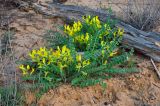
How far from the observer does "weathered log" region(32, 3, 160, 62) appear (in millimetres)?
4109

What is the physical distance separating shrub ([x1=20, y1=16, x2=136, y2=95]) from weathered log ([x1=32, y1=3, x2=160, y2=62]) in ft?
0.47

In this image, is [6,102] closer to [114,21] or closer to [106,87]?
[106,87]

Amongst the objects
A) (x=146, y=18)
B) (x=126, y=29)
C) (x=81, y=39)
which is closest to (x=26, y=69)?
(x=81, y=39)

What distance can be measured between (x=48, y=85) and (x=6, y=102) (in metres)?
0.43

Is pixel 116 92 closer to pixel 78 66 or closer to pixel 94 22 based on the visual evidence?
pixel 78 66

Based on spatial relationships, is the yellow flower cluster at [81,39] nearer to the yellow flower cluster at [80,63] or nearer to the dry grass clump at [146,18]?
the yellow flower cluster at [80,63]

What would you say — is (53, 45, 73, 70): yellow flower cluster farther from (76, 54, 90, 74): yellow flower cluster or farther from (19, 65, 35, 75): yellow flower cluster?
(19, 65, 35, 75): yellow flower cluster

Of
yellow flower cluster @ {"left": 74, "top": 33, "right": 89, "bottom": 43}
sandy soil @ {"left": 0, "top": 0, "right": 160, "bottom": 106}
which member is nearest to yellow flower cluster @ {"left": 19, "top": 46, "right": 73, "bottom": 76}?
sandy soil @ {"left": 0, "top": 0, "right": 160, "bottom": 106}

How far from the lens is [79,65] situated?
142 inches

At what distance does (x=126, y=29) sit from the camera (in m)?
4.38

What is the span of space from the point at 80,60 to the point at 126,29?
36.2 inches

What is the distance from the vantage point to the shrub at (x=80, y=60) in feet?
11.9

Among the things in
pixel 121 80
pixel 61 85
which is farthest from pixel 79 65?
pixel 121 80

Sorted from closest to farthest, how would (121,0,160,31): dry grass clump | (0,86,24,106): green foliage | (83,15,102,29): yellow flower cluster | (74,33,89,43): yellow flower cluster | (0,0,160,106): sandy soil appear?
(0,86,24,106): green foliage, (0,0,160,106): sandy soil, (74,33,89,43): yellow flower cluster, (83,15,102,29): yellow flower cluster, (121,0,160,31): dry grass clump
